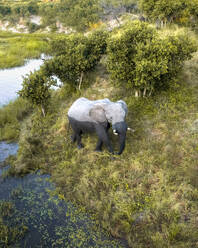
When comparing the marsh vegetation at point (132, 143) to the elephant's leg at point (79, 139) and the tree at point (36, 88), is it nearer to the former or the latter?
the tree at point (36, 88)

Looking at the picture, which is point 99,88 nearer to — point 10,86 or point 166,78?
point 166,78

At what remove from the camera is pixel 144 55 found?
1132 centimetres

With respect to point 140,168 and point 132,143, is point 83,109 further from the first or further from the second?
point 140,168

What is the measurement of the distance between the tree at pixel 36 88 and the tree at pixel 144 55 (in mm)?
4144

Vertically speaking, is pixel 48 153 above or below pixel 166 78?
below

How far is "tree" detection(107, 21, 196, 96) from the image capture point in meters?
11.1

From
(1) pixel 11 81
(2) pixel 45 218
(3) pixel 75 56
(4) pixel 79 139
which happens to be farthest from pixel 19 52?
(2) pixel 45 218

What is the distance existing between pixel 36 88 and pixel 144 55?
21.0ft

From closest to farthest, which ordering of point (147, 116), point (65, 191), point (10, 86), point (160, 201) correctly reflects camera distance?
point (160, 201) < point (65, 191) < point (147, 116) < point (10, 86)

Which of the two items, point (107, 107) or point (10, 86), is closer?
point (107, 107)

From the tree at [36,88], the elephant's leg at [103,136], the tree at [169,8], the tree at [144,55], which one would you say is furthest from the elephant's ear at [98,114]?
the tree at [169,8]

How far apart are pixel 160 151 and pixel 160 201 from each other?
267 centimetres

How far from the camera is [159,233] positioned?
6.48 m

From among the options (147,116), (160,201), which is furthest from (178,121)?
(160,201)
